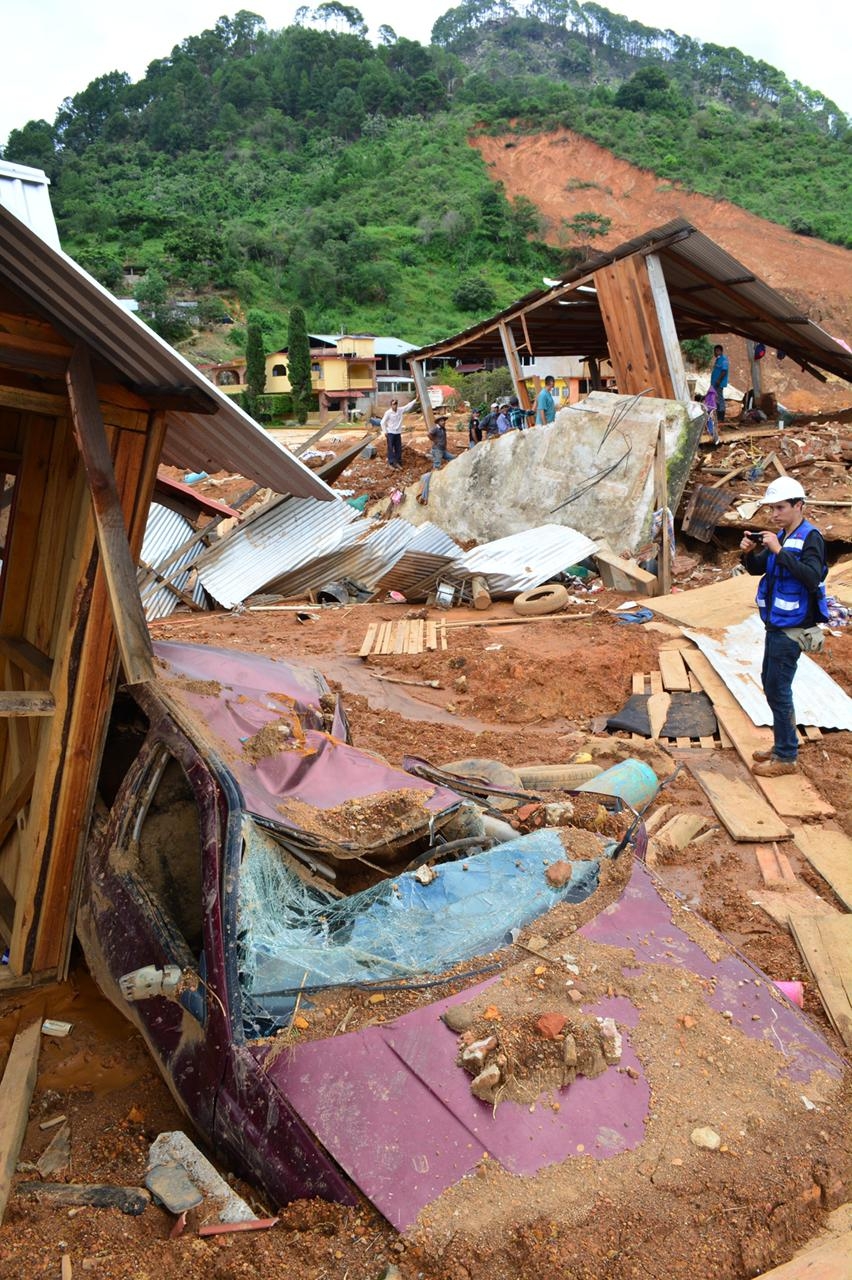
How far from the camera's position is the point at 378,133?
299ft

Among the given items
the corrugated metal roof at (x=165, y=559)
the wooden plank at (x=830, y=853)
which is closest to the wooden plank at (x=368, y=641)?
the corrugated metal roof at (x=165, y=559)

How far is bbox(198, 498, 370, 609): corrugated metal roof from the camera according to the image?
13.9 m

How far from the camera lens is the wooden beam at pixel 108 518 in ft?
12.9

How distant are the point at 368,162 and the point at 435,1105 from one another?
93.2 metres

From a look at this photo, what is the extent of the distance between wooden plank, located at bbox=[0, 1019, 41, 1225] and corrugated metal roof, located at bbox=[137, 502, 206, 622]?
1015 cm

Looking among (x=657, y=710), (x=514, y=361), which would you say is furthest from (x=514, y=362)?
(x=657, y=710)

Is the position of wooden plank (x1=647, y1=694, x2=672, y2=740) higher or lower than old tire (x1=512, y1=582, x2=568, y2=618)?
lower

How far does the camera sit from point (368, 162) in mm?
82812

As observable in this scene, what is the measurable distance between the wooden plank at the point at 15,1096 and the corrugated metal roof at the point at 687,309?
12807 mm

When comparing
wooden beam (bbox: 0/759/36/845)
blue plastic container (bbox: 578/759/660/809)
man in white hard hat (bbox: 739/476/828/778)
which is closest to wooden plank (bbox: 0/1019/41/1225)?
wooden beam (bbox: 0/759/36/845)

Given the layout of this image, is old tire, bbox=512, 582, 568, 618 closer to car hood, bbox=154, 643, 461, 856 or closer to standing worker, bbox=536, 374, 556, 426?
standing worker, bbox=536, 374, 556, 426

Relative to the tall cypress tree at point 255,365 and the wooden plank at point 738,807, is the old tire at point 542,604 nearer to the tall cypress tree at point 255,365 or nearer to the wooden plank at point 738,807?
the wooden plank at point 738,807

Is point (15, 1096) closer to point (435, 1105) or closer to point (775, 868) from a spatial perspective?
point (435, 1105)

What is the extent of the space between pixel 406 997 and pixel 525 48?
496ft
